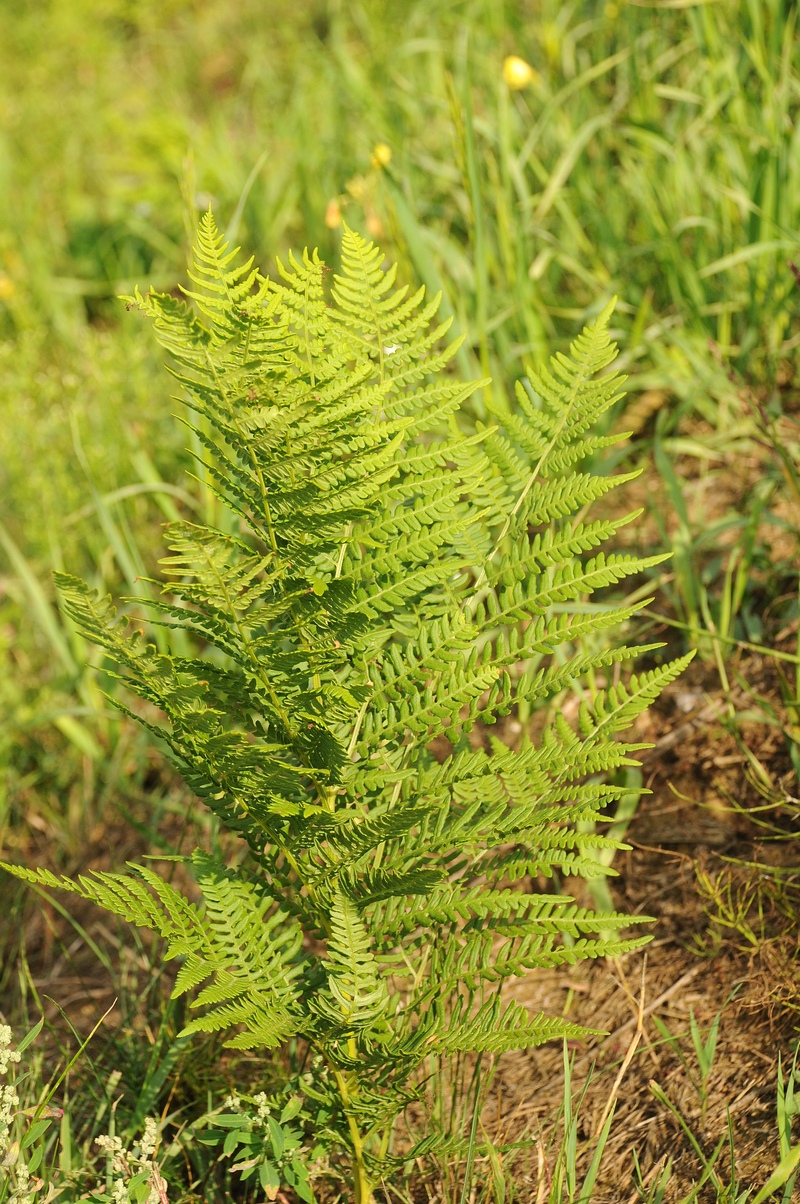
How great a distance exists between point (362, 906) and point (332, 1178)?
1.76ft

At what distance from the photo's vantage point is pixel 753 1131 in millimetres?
1376

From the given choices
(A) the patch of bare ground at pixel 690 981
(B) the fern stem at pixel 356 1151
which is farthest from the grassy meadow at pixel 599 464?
(B) the fern stem at pixel 356 1151

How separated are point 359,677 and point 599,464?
1.15 metres

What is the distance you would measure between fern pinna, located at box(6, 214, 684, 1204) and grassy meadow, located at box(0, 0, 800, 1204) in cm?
15

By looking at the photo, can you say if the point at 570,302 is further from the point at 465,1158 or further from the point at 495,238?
the point at 465,1158

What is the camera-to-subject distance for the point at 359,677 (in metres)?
1.19

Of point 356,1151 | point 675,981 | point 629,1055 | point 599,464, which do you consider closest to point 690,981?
point 675,981

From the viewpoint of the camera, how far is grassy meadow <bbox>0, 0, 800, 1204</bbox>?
58.3 inches

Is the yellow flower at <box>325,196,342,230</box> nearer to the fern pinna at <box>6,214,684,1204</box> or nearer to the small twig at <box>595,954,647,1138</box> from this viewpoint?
the fern pinna at <box>6,214,684,1204</box>

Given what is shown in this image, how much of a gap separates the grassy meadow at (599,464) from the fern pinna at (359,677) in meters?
0.15

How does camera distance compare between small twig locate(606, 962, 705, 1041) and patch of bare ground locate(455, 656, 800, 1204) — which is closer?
patch of bare ground locate(455, 656, 800, 1204)

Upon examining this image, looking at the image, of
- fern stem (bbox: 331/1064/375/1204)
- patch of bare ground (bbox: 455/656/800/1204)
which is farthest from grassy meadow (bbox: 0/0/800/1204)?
fern stem (bbox: 331/1064/375/1204)

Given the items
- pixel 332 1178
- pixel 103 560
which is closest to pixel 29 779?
pixel 103 560

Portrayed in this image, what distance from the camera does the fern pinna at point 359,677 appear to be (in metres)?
1.05
